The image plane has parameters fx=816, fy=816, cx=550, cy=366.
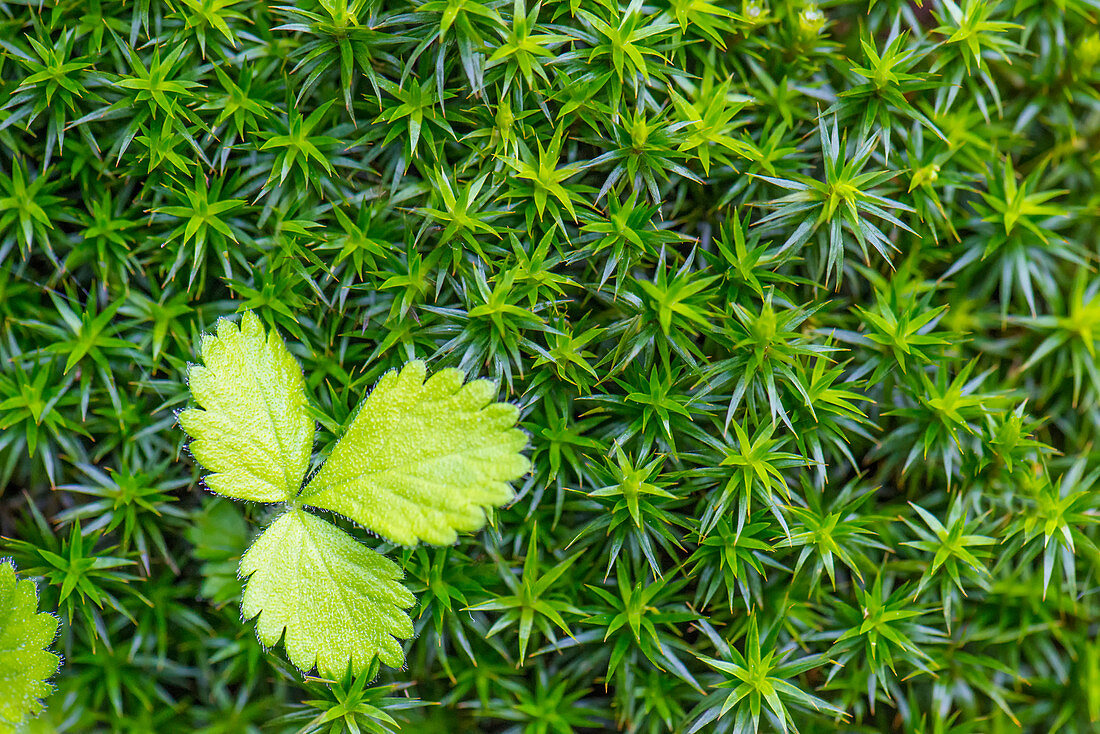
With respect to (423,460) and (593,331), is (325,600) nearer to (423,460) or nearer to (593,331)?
(423,460)

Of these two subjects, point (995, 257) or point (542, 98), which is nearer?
point (542, 98)

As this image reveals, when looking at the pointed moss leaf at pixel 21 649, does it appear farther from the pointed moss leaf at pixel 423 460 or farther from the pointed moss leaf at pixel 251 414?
the pointed moss leaf at pixel 423 460

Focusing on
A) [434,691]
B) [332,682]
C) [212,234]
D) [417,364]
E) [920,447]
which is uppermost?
[212,234]

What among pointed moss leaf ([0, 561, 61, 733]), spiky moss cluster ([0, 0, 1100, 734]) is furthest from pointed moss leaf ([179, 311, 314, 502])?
pointed moss leaf ([0, 561, 61, 733])

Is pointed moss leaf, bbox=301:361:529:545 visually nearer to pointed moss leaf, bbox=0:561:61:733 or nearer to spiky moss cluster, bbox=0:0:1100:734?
spiky moss cluster, bbox=0:0:1100:734

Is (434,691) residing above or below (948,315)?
below

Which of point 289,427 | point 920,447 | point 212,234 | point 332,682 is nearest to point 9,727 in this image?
point 332,682

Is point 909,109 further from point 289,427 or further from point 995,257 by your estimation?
point 289,427

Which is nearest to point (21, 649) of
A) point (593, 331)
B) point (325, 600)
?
point (325, 600)

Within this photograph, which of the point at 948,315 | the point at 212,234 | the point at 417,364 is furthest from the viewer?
the point at 948,315
